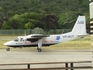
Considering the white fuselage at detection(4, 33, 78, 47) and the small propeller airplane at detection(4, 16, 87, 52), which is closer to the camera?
the small propeller airplane at detection(4, 16, 87, 52)

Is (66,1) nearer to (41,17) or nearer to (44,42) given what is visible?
(41,17)

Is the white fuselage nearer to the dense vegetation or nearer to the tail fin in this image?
the tail fin

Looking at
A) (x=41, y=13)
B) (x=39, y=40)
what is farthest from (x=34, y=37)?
(x=41, y=13)

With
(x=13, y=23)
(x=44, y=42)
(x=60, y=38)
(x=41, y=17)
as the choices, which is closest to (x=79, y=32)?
(x=60, y=38)

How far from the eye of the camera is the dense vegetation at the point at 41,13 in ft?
218

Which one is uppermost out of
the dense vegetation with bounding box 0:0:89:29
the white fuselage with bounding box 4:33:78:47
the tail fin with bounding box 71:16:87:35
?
the dense vegetation with bounding box 0:0:89:29

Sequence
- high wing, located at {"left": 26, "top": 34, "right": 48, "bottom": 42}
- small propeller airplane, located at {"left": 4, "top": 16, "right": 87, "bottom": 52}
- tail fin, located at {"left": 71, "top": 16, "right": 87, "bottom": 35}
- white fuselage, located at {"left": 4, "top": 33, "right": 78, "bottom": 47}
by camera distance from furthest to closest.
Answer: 1. tail fin, located at {"left": 71, "top": 16, "right": 87, "bottom": 35}
2. white fuselage, located at {"left": 4, "top": 33, "right": 78, "bottom": 47}
3. small propeller airplane, located at {"left": 4, "top": 16, "right": 87, "bottom": 52}
4. high wing, located at {"left": 26, "top": 34, "right": 48, "bottom": 42}

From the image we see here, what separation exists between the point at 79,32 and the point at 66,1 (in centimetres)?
7253

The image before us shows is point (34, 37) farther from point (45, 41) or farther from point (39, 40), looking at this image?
point (45, 41)

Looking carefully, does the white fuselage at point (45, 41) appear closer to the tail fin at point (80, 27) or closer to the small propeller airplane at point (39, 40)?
the small propeller airplane at point (39, 40)

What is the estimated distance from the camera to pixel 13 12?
85000 mm

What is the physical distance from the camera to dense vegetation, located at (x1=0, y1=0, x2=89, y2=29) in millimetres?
66562

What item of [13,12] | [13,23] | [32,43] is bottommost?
[32,43]

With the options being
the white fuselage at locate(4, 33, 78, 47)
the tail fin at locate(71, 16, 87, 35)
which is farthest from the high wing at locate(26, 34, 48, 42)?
the tail fin at locate(71, 16, 87, 35)
